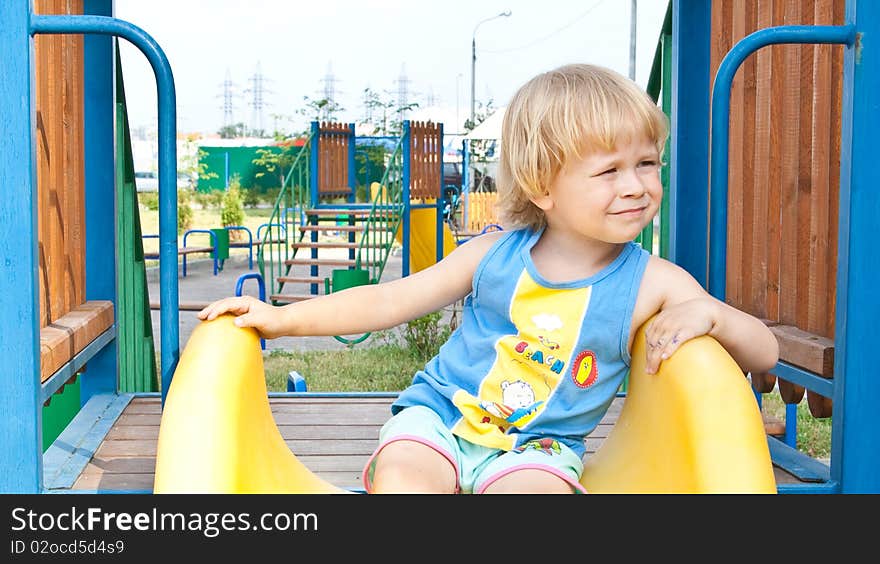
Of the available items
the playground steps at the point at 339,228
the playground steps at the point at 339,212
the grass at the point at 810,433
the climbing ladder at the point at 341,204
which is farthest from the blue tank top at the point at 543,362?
the playground steps at the point at 339,212

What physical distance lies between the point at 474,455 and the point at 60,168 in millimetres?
1451

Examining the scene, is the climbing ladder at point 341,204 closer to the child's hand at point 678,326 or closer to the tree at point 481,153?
the child's hand at point 678,326

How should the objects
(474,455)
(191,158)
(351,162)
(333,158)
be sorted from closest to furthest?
(474,455) < (333,158) < (351,162) < (191,158)

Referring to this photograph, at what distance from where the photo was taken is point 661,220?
3.45 meters

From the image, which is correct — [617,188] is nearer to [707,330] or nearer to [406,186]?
[707,330]

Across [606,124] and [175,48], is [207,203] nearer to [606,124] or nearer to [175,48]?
[175,48]

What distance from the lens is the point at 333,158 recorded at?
1185 cm

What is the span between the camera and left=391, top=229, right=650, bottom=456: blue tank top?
Answer: 5.80ft

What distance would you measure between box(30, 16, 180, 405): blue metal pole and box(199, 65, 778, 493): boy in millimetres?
202

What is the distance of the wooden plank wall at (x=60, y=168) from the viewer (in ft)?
7.89

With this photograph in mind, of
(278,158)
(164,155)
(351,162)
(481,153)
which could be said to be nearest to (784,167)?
(164,155)

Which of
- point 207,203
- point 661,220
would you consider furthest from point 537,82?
point 207,203

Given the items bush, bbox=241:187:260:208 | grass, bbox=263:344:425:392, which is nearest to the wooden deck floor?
grass, bbox=263:344:425:392
